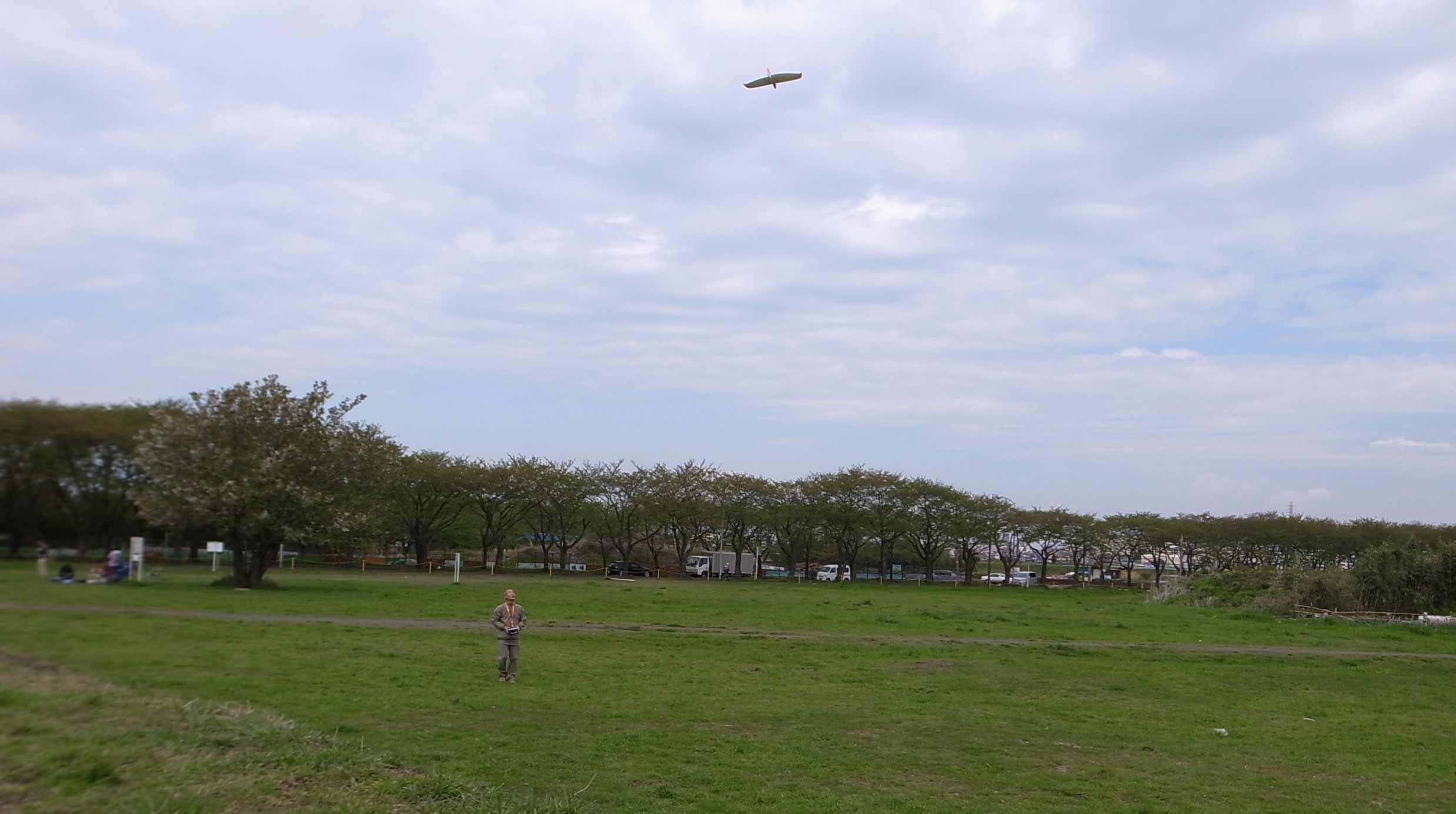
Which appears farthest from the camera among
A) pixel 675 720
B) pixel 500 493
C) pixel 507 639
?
pixel 500 493

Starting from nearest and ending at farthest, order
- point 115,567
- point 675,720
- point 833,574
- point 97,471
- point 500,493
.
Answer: point 675,720, point 115,567, point 97,471, point 500,493, point 833,574

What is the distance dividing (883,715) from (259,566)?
32862 millimetres

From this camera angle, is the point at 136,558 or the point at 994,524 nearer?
the point at 136,558

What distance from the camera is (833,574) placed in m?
91.4

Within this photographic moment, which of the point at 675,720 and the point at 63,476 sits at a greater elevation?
the point at 63,476

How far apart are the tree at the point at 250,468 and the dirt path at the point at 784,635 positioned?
13.4 m

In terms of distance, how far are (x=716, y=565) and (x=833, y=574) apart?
12.8 metres

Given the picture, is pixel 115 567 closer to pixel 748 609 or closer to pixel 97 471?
pixel 97 471

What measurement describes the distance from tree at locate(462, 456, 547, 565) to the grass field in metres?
46.9

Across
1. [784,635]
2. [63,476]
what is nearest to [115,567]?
[63,476]

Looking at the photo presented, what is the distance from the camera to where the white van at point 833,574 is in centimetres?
8496

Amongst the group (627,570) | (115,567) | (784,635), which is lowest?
(627,570)

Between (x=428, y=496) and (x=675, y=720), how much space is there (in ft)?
218

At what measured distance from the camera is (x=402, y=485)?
7188 centimetres
